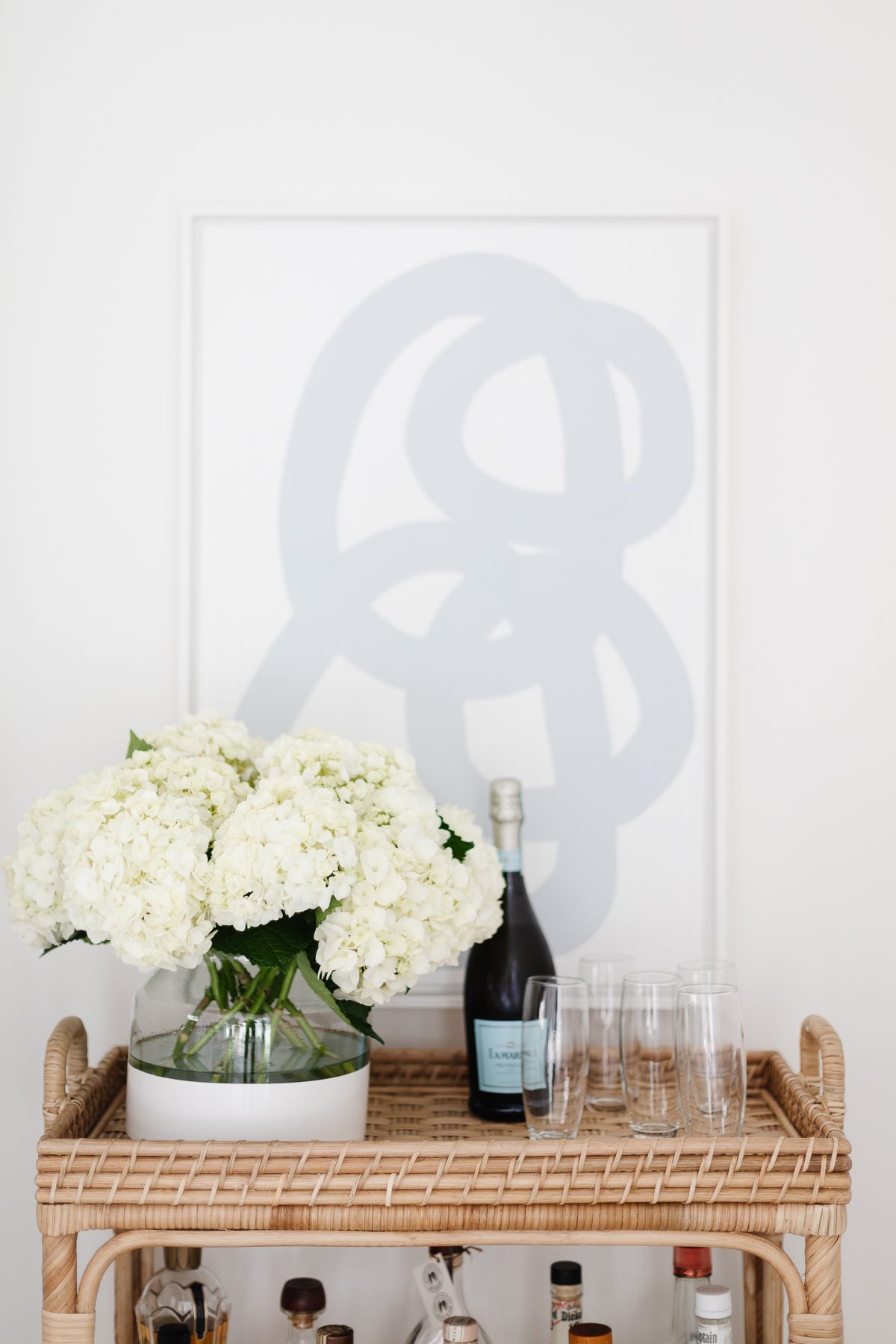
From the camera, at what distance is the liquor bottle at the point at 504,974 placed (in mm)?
1134

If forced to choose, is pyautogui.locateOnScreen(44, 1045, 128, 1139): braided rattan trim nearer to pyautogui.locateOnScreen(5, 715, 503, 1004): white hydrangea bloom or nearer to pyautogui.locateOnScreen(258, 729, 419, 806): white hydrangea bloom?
pyautogui.locateOnScreen(5, 715, 503, 1004): white hydrangea bloom

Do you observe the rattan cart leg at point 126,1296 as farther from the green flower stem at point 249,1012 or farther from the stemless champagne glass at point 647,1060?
the stemless champagne glass at point 647,1060

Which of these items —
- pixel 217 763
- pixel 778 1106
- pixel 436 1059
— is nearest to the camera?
pixel 217 763

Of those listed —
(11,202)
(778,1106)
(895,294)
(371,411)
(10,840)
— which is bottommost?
(778,1106)

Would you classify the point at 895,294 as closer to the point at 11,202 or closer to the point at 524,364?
the point at 524,364

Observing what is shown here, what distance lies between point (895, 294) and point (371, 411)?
637 millimetres

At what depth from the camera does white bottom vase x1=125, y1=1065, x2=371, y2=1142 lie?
37.9 inches

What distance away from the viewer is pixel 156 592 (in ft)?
4.35

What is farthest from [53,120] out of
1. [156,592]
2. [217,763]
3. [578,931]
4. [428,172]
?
[578,931]

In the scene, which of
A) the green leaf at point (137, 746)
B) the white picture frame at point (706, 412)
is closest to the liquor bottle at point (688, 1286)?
the white picture frame at point (706, 412)

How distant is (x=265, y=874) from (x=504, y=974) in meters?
0.42

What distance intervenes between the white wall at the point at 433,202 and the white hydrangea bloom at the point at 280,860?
0.45m

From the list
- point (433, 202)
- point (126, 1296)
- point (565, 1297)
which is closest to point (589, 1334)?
point (565, 1297)

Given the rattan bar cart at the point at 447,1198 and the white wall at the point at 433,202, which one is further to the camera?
the white wall at the point at 433,202
